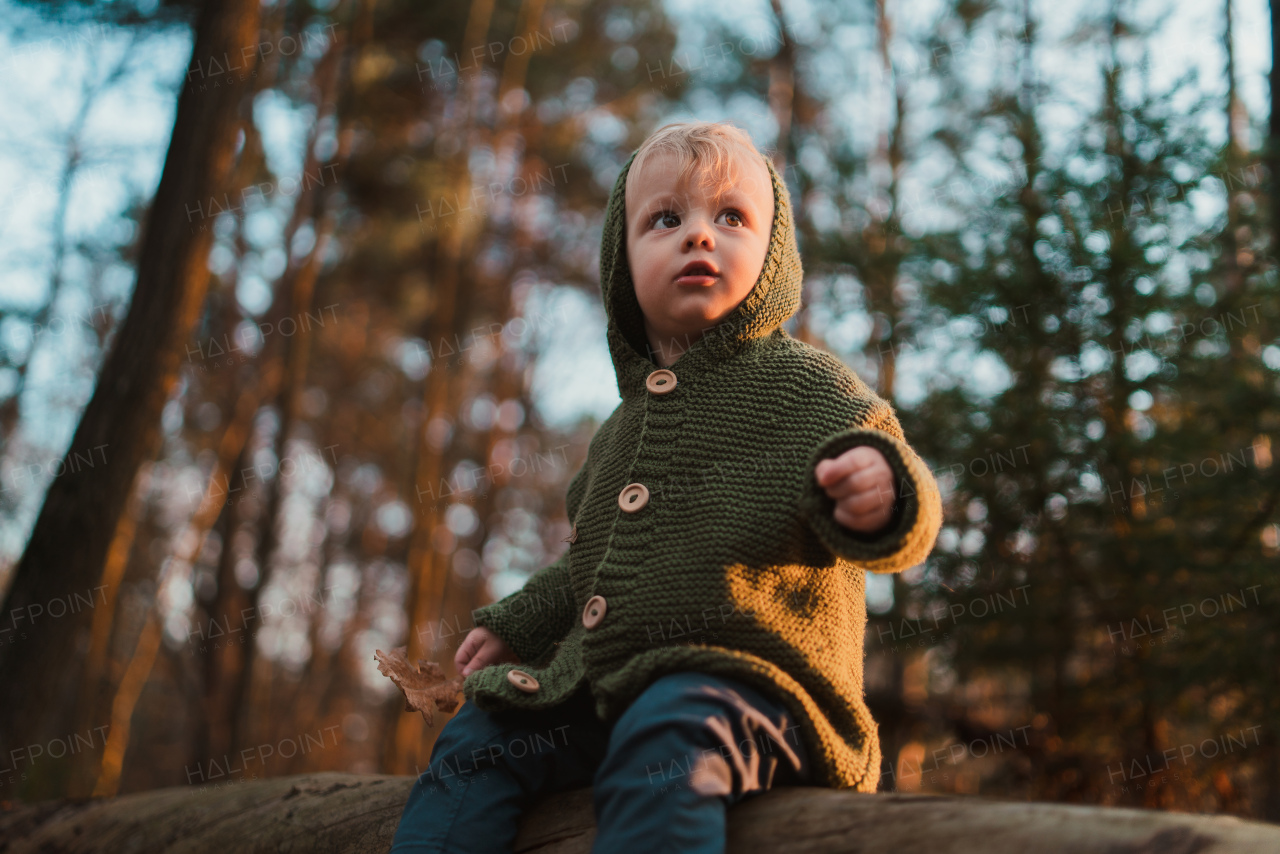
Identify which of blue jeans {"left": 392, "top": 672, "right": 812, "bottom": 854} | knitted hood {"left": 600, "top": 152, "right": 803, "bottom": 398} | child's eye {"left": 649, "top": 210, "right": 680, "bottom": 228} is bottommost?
blue jeans {"left": 392, "top": 672, "right": 812, "bottom": 854}

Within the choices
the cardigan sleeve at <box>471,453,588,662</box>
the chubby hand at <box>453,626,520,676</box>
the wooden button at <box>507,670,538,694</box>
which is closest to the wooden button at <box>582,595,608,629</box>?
the wooden button at <box>507,670,538,694</box>

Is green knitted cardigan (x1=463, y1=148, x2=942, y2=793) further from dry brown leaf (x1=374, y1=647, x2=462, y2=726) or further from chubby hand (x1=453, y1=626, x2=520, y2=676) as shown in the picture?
dry brown leaf (x1=374, y1=647, x2=462, y2=726)

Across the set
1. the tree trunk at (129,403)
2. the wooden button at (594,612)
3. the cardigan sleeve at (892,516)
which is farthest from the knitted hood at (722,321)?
the tree trunk at (129,403)

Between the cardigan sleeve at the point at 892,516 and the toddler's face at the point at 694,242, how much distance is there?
0.51 metres

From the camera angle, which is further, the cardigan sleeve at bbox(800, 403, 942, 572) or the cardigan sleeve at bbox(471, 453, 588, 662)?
the cardigan sleeve at bbox(471, 453, 588, 662)

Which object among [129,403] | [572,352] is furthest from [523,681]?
[572,352]

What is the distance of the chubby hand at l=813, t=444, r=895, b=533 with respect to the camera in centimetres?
158

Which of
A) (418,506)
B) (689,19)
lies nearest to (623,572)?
(418,506)

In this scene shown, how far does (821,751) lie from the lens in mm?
1691

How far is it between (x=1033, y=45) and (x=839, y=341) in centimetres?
257

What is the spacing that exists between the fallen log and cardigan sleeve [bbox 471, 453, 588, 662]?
388 millimetres

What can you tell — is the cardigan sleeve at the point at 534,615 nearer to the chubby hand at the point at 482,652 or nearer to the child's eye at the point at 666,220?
the chubby hand at the point at 482,652

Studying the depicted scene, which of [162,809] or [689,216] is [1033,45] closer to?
[689,216]

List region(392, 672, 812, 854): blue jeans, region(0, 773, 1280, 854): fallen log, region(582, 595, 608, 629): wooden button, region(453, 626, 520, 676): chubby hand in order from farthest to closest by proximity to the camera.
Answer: region(453, 626, 520, 676): chubby hand < region(582, 595, 608, 629): wooden button < region(392, 672, 812, 854): blue jeans < region(0, 773, 1280, 854): fallen log
